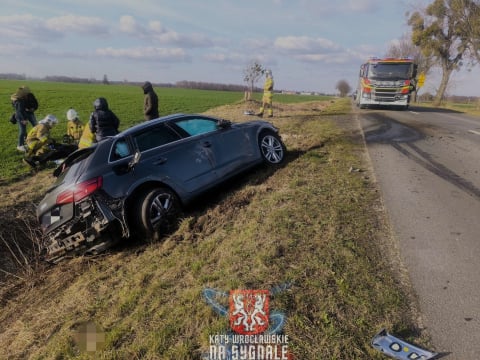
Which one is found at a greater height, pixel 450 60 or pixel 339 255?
pixel 450 60

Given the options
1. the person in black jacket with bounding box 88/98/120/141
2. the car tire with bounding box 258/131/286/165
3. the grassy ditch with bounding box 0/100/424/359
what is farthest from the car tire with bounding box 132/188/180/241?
the person in black jacket with bounding box 88/98/120/141

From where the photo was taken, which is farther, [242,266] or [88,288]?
[88,288]

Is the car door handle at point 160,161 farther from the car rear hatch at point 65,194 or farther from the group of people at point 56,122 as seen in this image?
the group of people at point 56,122

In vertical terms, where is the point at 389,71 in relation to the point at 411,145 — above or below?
above

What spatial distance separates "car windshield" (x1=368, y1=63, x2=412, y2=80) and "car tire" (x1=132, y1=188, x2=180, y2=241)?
56.5 feet

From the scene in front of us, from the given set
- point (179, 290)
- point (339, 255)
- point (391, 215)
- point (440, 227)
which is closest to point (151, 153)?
point (179, 290)

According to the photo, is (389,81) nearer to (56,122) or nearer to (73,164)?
(56,122)

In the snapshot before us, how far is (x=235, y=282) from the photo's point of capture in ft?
9.92

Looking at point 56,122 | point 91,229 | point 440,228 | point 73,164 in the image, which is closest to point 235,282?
point 91,229

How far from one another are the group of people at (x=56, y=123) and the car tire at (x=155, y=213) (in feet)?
10.7

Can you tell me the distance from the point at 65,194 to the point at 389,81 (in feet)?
59.3

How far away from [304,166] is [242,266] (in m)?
3.52

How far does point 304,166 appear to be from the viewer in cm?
643

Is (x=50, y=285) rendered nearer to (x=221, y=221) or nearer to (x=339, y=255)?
(x=221, y=221)
